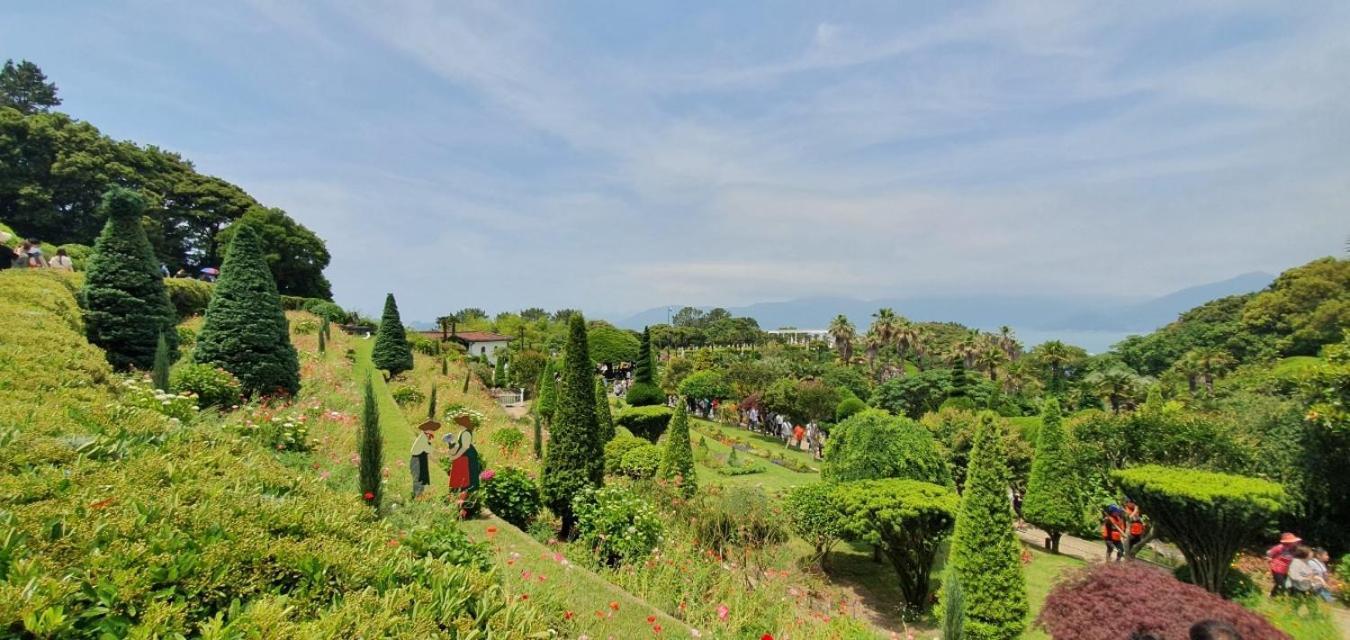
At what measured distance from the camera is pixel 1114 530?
1462 centimetres

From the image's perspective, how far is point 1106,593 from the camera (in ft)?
24.5

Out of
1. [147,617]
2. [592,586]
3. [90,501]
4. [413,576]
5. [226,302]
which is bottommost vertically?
[592,586]

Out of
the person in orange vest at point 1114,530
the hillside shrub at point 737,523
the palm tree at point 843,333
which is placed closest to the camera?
the hillside shrub at point 737,523

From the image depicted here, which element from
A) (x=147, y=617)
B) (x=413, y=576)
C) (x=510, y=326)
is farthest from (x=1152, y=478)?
(x=510, y=326)

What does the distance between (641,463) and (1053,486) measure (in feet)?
37.9

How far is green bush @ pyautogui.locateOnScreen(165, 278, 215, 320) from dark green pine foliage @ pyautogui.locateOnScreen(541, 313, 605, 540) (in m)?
18.8

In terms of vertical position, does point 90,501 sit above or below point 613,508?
above

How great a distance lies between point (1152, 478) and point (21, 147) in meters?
48.3

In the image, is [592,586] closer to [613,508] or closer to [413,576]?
[613,508]

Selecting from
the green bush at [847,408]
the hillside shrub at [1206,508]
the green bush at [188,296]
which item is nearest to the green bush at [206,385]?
the green bush at [188,296]

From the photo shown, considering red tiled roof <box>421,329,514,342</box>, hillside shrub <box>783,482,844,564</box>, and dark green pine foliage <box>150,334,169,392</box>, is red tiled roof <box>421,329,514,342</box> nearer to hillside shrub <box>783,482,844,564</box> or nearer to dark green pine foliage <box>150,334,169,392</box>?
dark green pine foliage <box>150,334,169,392</box>

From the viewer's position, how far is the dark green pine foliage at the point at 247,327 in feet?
38.4

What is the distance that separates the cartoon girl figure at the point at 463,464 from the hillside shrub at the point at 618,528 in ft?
6.30

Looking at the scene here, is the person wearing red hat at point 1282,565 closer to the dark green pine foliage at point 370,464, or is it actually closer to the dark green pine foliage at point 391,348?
the dark green pine foliage at point 370,464
